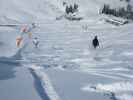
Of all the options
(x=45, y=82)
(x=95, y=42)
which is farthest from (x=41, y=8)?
(x=45, y=82)

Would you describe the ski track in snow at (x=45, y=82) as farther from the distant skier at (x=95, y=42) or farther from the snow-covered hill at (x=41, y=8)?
the snow-covered hill at (x=41, y=8)

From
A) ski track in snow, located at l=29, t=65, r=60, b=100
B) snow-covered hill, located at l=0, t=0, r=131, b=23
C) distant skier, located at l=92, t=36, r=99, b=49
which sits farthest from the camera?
snow-covered hill, located at l=0, t=0, r=131, b=23

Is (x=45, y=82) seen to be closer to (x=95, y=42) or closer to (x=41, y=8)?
(x=95, y=42)

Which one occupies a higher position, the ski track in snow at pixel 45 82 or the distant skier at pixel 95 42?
the ski track in snow at pixel 45 82

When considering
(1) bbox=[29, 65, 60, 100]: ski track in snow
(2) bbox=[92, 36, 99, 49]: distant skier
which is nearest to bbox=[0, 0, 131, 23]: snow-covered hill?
(2) bbox=[92, 36, 99, 49]: distant skier

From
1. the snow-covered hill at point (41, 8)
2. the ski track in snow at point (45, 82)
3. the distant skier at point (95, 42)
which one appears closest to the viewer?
the ski track in snow at point (45, 82)

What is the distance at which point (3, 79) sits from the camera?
13.3 meters

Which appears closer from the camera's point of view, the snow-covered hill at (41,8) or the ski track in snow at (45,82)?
the ski track in snow at (45,82)

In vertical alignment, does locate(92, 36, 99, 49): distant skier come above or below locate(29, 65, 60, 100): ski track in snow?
below

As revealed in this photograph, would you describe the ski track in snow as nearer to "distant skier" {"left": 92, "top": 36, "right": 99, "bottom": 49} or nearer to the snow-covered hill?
"distant skier" {"left": 92, "top": 36, "right": 99, "bottom": 49}

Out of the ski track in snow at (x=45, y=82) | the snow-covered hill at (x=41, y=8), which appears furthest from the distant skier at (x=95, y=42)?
the snow-covered hill at (x=41, y=8)

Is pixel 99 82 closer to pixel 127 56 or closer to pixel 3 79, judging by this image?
pixel 3 79

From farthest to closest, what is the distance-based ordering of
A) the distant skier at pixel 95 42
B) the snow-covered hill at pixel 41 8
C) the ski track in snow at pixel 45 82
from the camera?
the snow-covered hill at pixel 41 8 → the distant skier at pixel 95 42 → the ski track in snow at pixel 45 82

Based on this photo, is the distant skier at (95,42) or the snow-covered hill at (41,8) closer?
the distant skier at (95,42)
